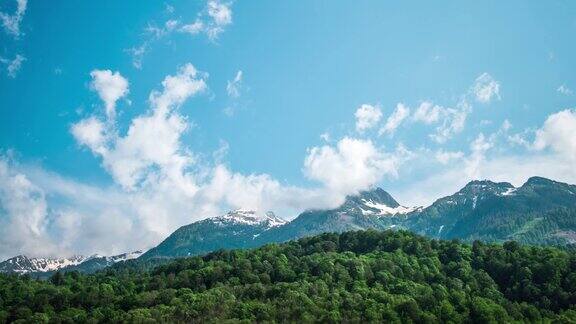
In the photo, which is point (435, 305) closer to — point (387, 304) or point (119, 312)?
point (387, 304)

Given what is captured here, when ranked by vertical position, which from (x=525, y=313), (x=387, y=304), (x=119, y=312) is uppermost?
(x=119, y=312)

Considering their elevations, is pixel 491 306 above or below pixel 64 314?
below

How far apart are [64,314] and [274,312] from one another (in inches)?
3169

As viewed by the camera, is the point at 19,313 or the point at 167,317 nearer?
the point at 167,317

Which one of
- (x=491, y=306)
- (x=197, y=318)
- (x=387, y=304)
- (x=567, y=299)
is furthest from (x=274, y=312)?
(x=567, y=299)

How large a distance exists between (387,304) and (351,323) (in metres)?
18.8

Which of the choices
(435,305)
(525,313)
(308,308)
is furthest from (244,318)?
(525,313)

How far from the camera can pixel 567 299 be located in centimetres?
19225

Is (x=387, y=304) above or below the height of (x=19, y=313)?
below

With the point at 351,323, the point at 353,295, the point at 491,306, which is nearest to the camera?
the point at 351,323

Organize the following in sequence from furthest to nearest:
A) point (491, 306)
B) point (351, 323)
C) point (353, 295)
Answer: point (353, 295)
point (491, 306)
point (351, 323)

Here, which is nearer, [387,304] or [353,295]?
[387,304]

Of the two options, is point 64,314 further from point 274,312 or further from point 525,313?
point 525,313

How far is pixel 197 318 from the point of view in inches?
7229
